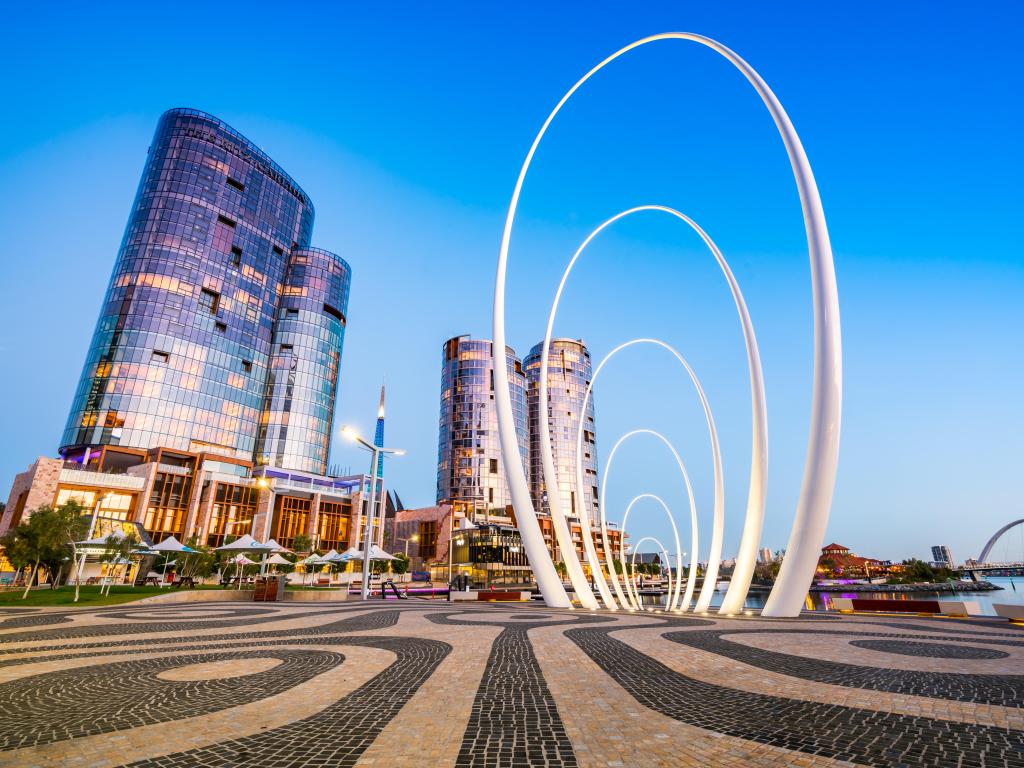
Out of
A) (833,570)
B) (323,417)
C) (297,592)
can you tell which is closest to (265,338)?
(323,417)

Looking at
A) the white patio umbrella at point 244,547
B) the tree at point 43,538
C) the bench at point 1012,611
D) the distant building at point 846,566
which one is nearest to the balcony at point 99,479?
the tree at point 43,538

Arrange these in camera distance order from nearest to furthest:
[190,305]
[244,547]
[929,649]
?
1. [929,649]
2. [244,547]
3. [190,305]

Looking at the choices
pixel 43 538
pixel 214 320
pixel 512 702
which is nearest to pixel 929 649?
pixel 512 702

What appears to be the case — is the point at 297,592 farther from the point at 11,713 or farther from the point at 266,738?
the point at 266,738

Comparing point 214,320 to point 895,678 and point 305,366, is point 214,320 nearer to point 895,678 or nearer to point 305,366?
point 305,366

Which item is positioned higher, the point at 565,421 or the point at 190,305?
the point at 565,421

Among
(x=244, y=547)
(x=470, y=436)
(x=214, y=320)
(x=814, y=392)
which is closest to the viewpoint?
(x=814, y=392)

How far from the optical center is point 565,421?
563 feet

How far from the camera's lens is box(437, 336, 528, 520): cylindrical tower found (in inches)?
5620

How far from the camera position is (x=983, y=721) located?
5.18m

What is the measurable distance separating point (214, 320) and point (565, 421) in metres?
112

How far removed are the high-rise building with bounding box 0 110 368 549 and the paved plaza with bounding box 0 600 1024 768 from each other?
65838 millimetres

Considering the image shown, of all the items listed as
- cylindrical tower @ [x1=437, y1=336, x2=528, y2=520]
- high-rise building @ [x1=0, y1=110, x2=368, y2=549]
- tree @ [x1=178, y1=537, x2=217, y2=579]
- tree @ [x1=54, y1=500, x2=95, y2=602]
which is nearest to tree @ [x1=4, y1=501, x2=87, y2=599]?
tree @ [x1=54, y1=500, x2=95, y2=602]

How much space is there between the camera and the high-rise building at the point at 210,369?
2960 inches
